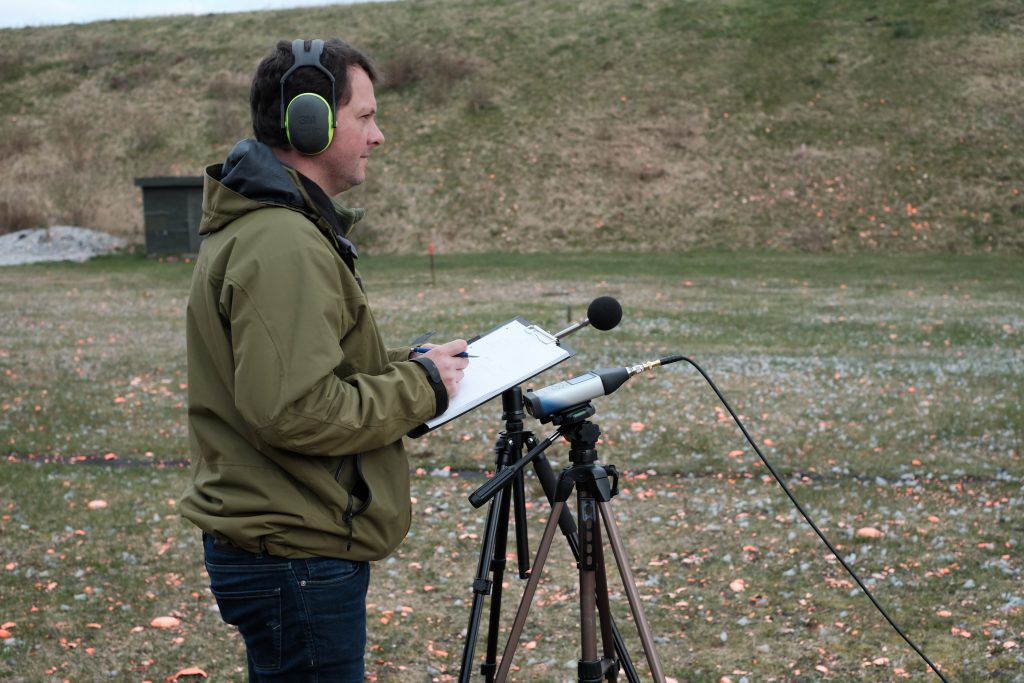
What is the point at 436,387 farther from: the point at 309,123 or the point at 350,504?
the point at 309,123

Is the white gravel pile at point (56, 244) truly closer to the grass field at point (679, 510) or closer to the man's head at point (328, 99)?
the grass field at point (679, 510)

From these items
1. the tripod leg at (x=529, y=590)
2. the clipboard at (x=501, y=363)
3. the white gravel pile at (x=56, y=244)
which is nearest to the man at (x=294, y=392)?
the clipboard at (x=501, y=363)

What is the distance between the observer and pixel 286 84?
2895 mm

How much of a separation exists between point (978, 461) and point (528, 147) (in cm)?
3318

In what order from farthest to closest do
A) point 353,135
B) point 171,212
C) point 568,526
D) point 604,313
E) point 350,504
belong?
point 171,212, point 568,526, point 604,313, point 353,135, point 350,504

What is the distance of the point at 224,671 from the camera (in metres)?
5.63

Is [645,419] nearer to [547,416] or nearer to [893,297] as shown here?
[547,416]

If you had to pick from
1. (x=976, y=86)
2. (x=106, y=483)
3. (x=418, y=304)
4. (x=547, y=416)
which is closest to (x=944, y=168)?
(x=976, y=86)

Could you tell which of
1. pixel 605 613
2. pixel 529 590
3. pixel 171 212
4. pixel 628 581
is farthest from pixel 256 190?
pixel 171 212

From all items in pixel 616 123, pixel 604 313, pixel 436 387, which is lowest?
pixel 436 387

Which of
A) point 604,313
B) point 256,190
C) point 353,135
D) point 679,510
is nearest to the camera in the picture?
point 256,190

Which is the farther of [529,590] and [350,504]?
[529,590]

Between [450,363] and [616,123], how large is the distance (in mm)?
40273

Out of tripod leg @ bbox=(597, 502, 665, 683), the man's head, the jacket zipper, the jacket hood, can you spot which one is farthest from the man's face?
tripod leg @ bbox=(597, 502, 665, 683)
